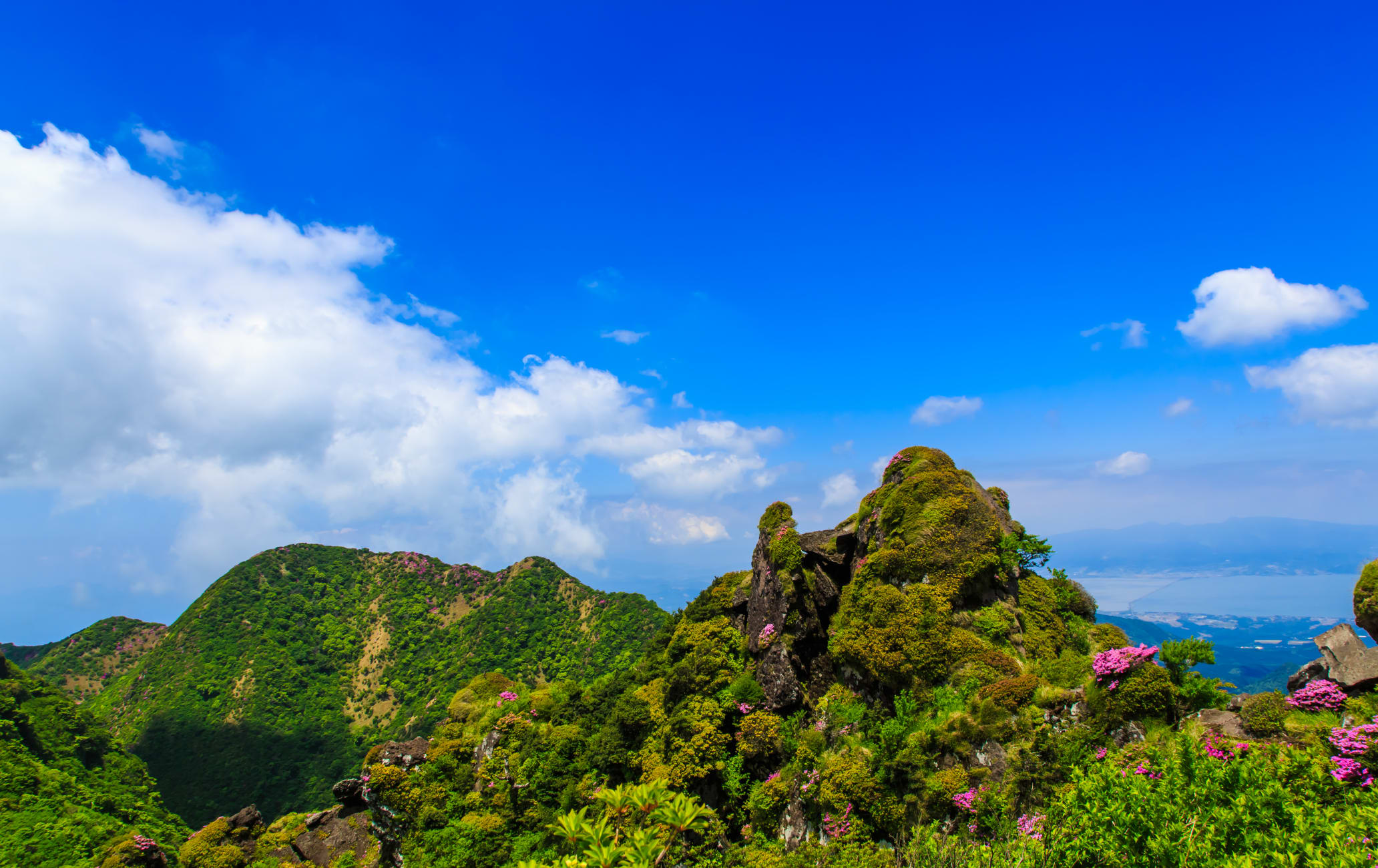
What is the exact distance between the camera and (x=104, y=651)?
104875 millimetres

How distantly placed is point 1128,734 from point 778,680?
1743 cm

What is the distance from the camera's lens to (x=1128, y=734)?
65.0 feet

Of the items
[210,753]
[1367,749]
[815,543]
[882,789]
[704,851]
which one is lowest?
[210,753]

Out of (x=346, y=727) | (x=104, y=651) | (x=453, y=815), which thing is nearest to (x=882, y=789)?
(x=453, y=815)

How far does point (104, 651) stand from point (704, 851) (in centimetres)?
13976

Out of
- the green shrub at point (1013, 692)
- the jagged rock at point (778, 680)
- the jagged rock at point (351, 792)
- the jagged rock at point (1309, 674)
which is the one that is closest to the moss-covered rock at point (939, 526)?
the green shrub at point (1013, 692)

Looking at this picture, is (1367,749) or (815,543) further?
(815,543)

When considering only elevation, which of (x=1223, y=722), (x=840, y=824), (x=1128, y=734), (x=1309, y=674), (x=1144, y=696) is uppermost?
(x=1309, y=674)

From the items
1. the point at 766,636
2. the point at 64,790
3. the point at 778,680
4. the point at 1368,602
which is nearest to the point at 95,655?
the point at 64,790

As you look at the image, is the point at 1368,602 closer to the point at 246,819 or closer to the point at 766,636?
the point at 766,636

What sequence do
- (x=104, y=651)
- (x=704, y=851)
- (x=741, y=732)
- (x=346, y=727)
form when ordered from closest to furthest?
(x=704, y=851), (x=741, y=732), (x=346, y=727), (x=104, y=651)

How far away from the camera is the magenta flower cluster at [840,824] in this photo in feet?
76.8

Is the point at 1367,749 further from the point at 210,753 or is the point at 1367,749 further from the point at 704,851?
the point at 210,753

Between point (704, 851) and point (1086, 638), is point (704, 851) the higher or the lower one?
the lower one
